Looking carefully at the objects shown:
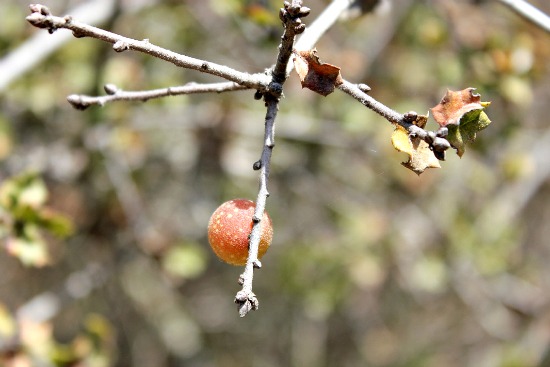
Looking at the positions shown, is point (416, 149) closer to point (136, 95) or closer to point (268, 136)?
point (268, 136)

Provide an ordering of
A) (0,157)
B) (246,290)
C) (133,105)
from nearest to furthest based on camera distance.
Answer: (246,290) < (0,157) < (133,105)

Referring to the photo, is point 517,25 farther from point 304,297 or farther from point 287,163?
point 304,297

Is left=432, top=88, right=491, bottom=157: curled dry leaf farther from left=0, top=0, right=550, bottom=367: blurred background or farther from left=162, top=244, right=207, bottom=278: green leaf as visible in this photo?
left=162, top=244, right=207, bottom=278: green leaf

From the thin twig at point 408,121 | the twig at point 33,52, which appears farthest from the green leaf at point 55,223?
the thin twig at point 408,121

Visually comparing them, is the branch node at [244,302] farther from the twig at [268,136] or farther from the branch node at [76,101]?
the branch node at [76,101]

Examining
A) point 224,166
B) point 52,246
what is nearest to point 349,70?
point 224,166

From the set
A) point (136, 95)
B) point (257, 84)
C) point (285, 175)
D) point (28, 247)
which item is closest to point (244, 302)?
point (257, 84)
